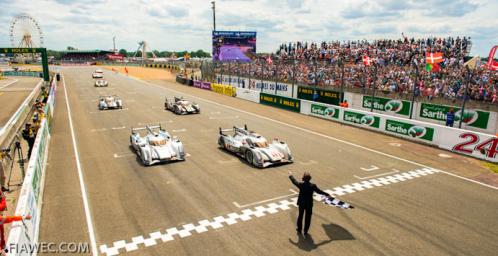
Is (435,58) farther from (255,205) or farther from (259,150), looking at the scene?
(255,205)

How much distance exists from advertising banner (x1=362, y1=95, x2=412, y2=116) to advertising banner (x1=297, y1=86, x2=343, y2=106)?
2200mm

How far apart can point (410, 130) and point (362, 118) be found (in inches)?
151

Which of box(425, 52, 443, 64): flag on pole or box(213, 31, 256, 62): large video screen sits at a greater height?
box(213, 31, 256, 62): large video screen

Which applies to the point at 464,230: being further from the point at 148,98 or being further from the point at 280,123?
the point at 148,98

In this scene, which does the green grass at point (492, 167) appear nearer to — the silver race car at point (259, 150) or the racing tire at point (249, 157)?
the silver race car at point (259, 150)

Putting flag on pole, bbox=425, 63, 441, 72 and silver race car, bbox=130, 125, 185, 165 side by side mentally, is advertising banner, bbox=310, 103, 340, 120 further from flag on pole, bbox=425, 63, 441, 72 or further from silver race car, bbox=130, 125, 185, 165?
silver race car, bbox=130, 125, 185, 165

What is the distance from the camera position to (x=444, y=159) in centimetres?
1642

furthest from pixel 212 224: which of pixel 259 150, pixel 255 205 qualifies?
Answer: pixel 259 150

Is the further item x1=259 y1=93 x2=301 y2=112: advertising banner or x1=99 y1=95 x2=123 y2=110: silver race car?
x1=259 y1=93 x2=301 y2=112: advertising banner

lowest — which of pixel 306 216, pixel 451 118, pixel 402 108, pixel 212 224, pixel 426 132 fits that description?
pixel 212 224

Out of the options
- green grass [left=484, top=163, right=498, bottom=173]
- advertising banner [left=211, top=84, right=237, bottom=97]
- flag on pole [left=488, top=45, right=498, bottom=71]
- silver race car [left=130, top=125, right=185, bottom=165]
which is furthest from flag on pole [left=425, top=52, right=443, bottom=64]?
advertising banner [left=211, top=84, right=237, bottom=97]

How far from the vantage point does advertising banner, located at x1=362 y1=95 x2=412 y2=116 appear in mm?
26141

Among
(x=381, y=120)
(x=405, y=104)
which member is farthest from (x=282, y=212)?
(x=405, y=104)

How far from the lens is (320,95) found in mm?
32406
